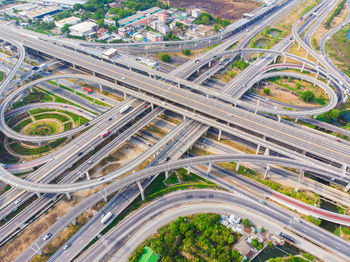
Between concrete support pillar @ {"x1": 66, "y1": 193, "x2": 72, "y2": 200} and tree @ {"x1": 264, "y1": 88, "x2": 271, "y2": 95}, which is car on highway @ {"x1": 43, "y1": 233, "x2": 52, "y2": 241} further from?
tree @ {"x1": 264, "y1": 88, "x2": 271, "y2": 95}

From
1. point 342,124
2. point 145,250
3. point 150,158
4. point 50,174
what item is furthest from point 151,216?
point 342,124

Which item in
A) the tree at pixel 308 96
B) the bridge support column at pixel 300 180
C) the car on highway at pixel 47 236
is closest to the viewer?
the car on highway at pixel 47 236

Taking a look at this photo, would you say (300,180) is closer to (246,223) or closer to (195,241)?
(246,223)

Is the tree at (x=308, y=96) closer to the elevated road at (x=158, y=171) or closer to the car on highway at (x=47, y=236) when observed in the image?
the elevated road at (x=158, y=171)

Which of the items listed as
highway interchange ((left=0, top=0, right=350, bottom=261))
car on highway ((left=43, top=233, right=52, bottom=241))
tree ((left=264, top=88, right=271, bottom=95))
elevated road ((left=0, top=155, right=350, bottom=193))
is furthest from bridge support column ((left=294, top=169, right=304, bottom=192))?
car on highway ((left=43, top=233, right=52, bottom=241))

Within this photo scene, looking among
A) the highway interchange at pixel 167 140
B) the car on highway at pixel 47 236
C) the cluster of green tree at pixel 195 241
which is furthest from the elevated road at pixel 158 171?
the cluster of green tree at pixel 195 241

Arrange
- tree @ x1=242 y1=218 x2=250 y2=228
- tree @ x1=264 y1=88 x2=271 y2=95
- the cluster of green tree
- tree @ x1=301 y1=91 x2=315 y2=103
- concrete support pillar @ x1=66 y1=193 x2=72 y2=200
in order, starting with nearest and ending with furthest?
the cluster of green tree, tree @ x1=242 y1=218 x2=250 y2=228, concrete support pillar @ x1=66 y1=193 x2=72 y2=200, tree @ x1=301 y1=91 x2=315 y2=103, tree @ x1=264 y1=88 x2=271 y2=95

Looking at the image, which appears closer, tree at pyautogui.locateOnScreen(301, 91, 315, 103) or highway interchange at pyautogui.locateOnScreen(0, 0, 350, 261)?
highway interchange at pyautogui.locateOnScreen(0, 0, 350, 261)

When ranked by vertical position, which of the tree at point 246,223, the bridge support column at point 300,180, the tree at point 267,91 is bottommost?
the tree at point 246,223
